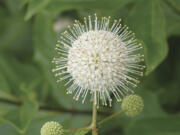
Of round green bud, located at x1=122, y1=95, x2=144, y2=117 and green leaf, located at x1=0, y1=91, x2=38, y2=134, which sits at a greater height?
round green bud, located at x1=122, y1=95, x2=144, y2=117

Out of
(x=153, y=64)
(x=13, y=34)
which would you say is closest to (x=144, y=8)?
(x=153, y=64)

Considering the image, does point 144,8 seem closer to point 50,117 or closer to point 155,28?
point 155,28

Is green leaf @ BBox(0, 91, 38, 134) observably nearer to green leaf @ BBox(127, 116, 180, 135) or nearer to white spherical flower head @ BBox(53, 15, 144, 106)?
white spherical flower head @ BBox(53, 15, 144, 106)

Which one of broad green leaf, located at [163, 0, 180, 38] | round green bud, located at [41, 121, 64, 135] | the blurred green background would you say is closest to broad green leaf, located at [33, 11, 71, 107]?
the blurred green background

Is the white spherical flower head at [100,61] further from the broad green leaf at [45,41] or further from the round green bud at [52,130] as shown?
the broad green leaf at [45,41]

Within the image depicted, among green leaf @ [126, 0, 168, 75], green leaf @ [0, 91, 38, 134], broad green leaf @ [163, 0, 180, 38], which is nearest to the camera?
green leaf @ [126, 0, 168, 75]

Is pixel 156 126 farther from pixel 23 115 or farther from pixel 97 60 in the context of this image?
pixel 23 115

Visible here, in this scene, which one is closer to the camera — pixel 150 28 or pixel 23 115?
pixel 150 28

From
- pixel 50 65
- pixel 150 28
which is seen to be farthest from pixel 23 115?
pixel 150 28
